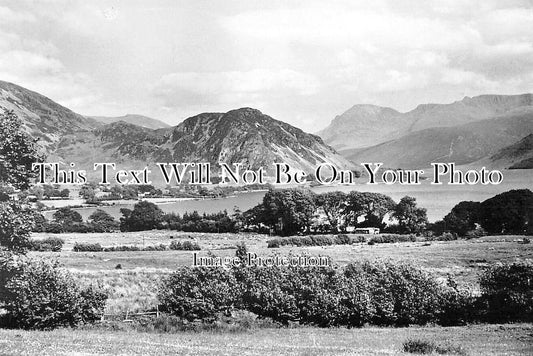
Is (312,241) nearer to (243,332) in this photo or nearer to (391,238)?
(391,238)

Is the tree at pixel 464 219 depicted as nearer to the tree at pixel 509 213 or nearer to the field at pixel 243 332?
the tree at pixel 509 213

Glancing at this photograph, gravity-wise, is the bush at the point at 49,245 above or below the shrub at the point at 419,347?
above

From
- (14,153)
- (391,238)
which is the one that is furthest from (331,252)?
(14,153)

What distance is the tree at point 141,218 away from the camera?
116125mm

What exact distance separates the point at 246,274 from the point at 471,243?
58693 millimetres

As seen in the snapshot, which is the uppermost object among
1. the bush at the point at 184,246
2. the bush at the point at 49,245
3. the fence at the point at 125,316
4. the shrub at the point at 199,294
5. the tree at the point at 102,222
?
the tree at the point at 102,222

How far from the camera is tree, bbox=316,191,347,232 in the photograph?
12469 cm

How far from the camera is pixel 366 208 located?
125188 mm

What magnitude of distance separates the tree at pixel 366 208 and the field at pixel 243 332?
23216mm

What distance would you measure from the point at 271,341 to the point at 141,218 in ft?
269

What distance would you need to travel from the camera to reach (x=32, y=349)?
90.6 feet

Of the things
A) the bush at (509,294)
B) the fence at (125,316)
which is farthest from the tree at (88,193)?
the bush at (509,294)

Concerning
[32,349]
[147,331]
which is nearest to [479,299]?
[147,331]

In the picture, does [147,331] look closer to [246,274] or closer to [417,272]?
[246,274]
